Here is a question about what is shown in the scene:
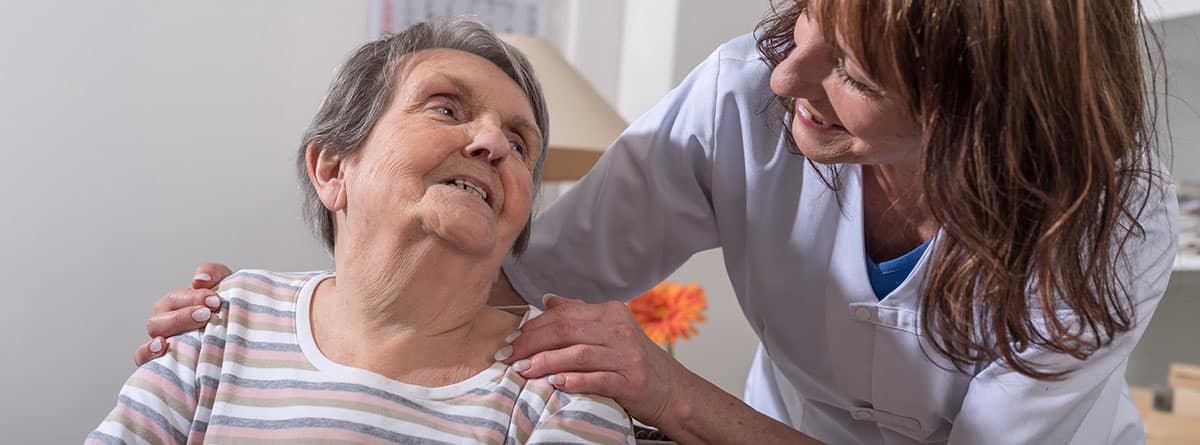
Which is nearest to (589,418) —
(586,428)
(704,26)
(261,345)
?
(586,428)

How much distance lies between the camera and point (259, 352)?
108cm

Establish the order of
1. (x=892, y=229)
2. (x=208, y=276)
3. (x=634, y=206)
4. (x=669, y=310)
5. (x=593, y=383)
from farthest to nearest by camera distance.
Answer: (x=669, y=310) < (x=634, y=206) < (x=892, y=229) < (x=208, y=276) < (x=593, y=383)

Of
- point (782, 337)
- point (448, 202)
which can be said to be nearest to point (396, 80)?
point (448, 202)

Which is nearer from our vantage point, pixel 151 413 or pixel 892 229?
pixel 151 413

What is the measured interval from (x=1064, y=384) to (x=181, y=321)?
928 millimetres

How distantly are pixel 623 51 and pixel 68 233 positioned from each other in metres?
1.46

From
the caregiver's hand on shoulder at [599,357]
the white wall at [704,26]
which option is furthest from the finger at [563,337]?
the white wall at [704,26]

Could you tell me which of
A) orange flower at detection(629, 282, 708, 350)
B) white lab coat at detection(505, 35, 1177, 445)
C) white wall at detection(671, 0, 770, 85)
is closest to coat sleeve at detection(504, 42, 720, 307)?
white lab coat at detection(505, 35, 1177, 445)

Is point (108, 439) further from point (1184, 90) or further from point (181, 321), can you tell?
point (1184, 90)

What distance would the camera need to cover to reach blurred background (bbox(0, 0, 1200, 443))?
2.02 metres

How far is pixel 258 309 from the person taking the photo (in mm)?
1129

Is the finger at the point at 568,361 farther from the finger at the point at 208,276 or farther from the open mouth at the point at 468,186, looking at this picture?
the finger at the point at 208,276

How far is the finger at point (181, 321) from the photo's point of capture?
1092 millimetres

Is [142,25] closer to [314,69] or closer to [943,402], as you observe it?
[314,69]
